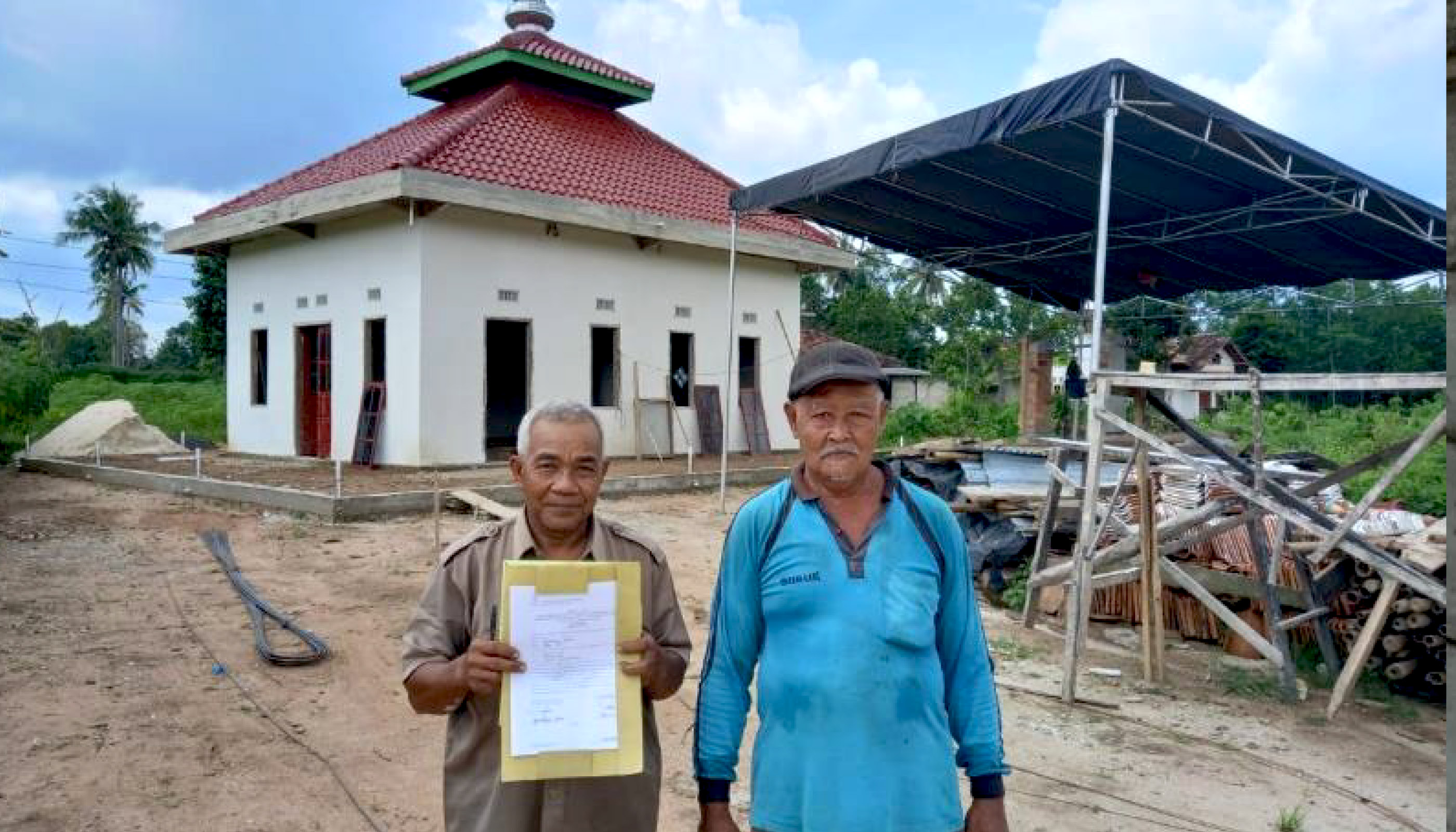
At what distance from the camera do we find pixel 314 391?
595 inches

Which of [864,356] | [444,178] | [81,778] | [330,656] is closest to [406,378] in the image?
[444,178]

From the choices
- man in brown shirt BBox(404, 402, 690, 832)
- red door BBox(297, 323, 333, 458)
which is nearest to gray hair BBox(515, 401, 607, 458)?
man in brown shirt BBox(404, 402, 690, 832)

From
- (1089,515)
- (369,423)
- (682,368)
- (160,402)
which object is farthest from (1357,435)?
(160,402)

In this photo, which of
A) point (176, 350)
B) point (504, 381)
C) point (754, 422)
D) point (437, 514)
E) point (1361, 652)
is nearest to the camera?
point (1361, 652)

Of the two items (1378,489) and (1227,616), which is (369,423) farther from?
(1378,489)

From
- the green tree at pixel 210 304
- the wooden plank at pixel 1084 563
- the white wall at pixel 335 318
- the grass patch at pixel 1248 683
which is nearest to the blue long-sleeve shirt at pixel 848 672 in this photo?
the wooden plank at pixel 1084 563

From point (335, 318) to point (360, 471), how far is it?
260 centimetres

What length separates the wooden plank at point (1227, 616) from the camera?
5.33 metres

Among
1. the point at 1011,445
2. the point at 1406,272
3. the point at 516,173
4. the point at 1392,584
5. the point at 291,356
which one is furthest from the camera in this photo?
the point at 291,356

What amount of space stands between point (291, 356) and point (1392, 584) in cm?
1459

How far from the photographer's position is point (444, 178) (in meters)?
12.6

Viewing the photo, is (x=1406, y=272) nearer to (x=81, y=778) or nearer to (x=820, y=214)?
(x=820, y=214)

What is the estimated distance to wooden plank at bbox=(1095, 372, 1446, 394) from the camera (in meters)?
4.25

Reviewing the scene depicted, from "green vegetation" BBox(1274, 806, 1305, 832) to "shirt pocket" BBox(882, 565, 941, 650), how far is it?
9.08ft
